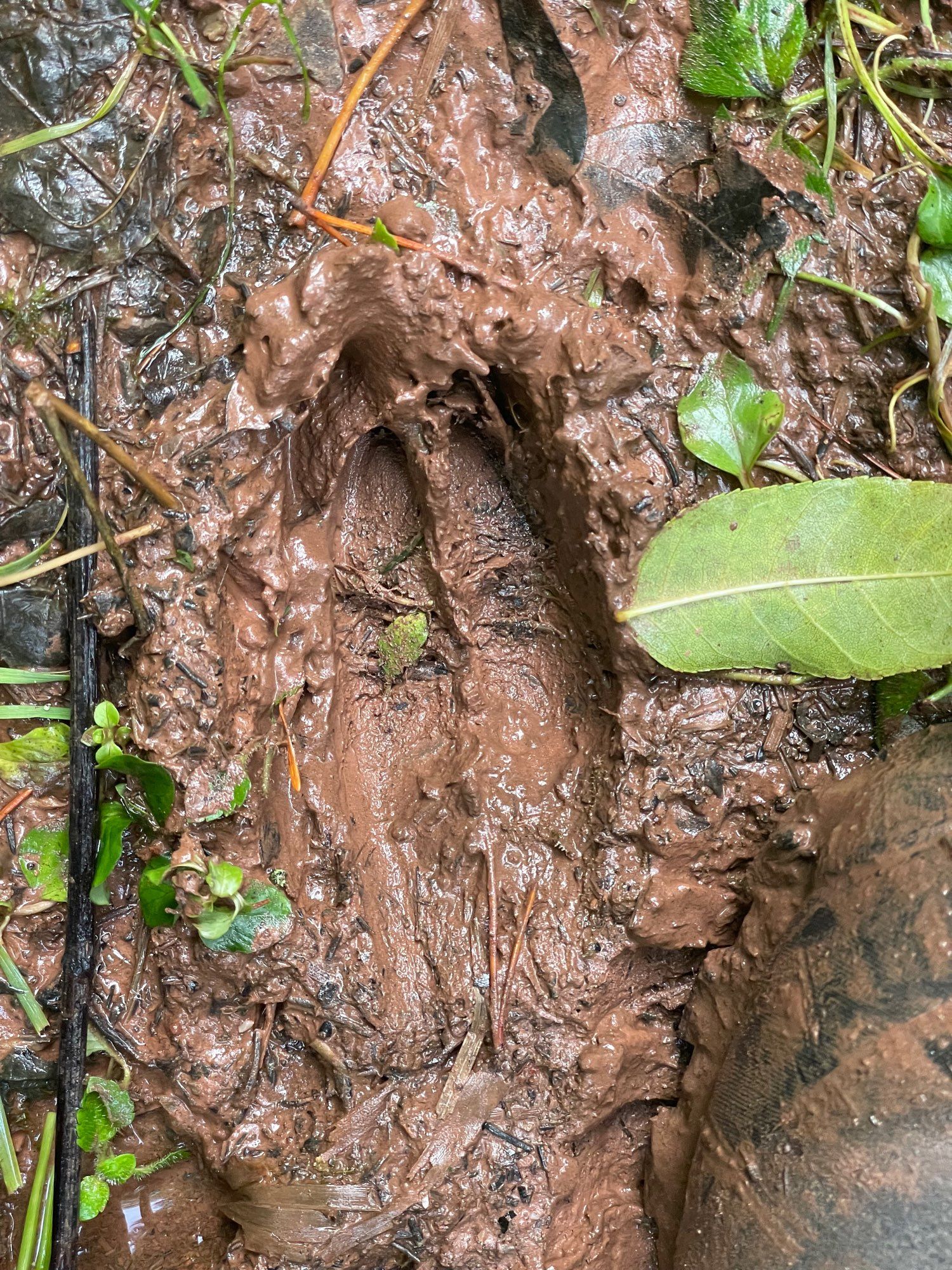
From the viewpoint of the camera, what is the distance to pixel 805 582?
191cm

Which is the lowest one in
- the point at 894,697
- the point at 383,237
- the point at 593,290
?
the point at 894,697

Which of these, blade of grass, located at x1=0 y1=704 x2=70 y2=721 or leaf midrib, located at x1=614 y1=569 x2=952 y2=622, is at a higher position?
blade of grass, located at x1=0 y1=704 x2=70 y2=721

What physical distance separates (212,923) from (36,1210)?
86 cm

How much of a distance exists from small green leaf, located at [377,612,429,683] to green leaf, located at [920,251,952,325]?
1.30 meters

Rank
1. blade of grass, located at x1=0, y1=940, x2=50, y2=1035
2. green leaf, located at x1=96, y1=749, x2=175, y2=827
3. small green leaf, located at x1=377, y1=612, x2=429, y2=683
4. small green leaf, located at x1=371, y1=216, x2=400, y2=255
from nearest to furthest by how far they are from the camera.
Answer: small green leaf, located at x1=371, y1=216, x2=400, y2=255, green leaf, located at x1=96, y1=749, x2=175, y2=827, blade of grass, located at x1=0, y1=940, x2=50, y2=1035, small green leaf, located at x1=377, y1=612, x2=429, y2=683

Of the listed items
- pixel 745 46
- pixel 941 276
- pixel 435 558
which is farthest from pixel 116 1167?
pixel 745 46

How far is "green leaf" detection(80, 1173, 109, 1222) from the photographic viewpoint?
83.2 inches

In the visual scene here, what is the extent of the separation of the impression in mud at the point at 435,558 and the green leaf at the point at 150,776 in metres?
0.01

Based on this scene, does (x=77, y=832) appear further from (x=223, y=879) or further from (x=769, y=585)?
(x=769, y=585)

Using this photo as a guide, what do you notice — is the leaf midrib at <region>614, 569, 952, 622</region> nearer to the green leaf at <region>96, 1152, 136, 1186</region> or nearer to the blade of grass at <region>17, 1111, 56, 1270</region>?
the green leaf at <region>96, 1152, 136, 1186</region>

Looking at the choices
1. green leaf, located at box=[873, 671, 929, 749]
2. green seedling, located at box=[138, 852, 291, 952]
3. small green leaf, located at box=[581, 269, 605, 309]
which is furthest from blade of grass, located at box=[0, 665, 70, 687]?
green leaf, located at box=[873, 671, 929, 749]

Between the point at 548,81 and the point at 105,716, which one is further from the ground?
the point at 548,81

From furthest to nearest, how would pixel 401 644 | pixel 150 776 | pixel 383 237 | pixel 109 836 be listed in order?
pixel 401 644 < pixel 109 836 < pixel 150 776 < pixel 383 237

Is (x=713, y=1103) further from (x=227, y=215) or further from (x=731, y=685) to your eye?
(x=227, y=215)
